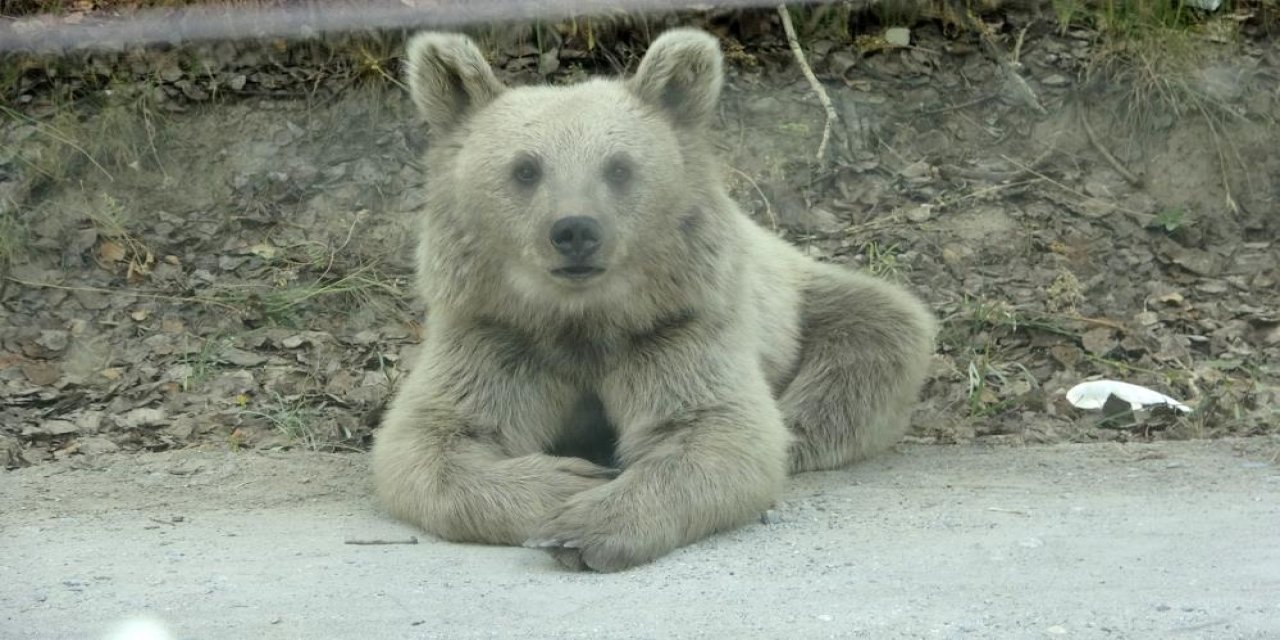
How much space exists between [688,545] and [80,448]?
10.5 feet

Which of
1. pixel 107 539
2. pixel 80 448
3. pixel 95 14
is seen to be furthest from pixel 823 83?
pixel 107 539

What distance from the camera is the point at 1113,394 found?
291 inches

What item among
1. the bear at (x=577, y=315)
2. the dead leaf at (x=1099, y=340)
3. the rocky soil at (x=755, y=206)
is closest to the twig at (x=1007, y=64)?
the rocky soil at (x=755, y=206)

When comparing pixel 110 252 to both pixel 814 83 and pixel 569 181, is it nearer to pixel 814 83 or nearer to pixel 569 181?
pixel 814 83

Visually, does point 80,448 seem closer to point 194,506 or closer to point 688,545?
point 194,506

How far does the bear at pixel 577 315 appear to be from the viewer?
5.55 metres

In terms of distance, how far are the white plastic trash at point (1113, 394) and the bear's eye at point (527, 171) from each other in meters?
3.01

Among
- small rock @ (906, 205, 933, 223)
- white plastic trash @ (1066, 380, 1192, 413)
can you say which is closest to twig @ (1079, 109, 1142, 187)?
small rock @ (906, 205, 933, 223)

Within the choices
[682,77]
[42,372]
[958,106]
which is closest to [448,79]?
[682,77]

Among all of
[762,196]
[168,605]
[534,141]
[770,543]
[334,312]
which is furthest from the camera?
[762,196]

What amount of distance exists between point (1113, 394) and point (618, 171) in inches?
110

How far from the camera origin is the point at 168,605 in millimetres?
4594

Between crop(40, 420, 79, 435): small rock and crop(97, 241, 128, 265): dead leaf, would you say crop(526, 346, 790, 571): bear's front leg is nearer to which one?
crop(40, 420, 79, 435): small rock

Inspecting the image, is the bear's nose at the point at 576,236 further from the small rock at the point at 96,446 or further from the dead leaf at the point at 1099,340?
the dead leaf at the point at 1099,340
